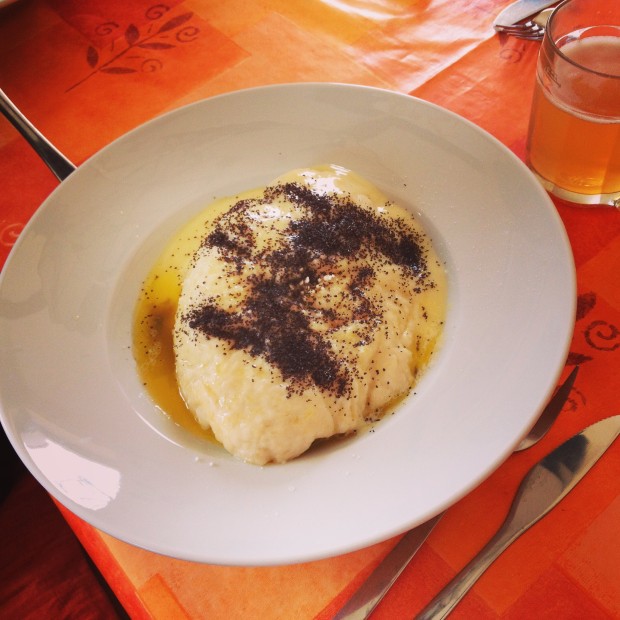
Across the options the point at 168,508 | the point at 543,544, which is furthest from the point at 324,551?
the point at 543,544

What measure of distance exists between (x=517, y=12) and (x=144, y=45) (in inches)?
46.0

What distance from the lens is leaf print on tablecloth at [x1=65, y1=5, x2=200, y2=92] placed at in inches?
78.0

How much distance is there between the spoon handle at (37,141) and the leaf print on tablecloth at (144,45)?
397 mm

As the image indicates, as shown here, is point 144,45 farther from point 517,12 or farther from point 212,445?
point 212,445

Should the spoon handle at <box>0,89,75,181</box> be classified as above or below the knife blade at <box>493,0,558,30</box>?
below

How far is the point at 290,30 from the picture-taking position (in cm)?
202

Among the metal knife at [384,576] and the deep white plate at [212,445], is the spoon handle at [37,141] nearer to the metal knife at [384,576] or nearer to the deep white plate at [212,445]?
the deep white plate at [212,445]

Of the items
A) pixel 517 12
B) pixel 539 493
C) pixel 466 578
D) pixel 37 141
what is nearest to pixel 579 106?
pixel 517 12

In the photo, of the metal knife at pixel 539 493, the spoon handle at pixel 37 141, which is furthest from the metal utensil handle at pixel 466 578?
the spoon handle at pixel 37 141

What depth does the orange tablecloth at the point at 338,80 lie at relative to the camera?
3.48 ft

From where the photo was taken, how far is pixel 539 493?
110cm

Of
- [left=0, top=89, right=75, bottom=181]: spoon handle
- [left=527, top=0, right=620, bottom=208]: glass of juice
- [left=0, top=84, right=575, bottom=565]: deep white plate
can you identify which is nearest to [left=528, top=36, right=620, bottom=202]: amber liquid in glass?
[left=527, top=0, right=620, bottom=208]: glass of juice

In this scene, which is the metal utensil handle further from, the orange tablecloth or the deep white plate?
the deep white plate

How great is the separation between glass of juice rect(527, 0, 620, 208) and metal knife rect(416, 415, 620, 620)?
1.91 feet
